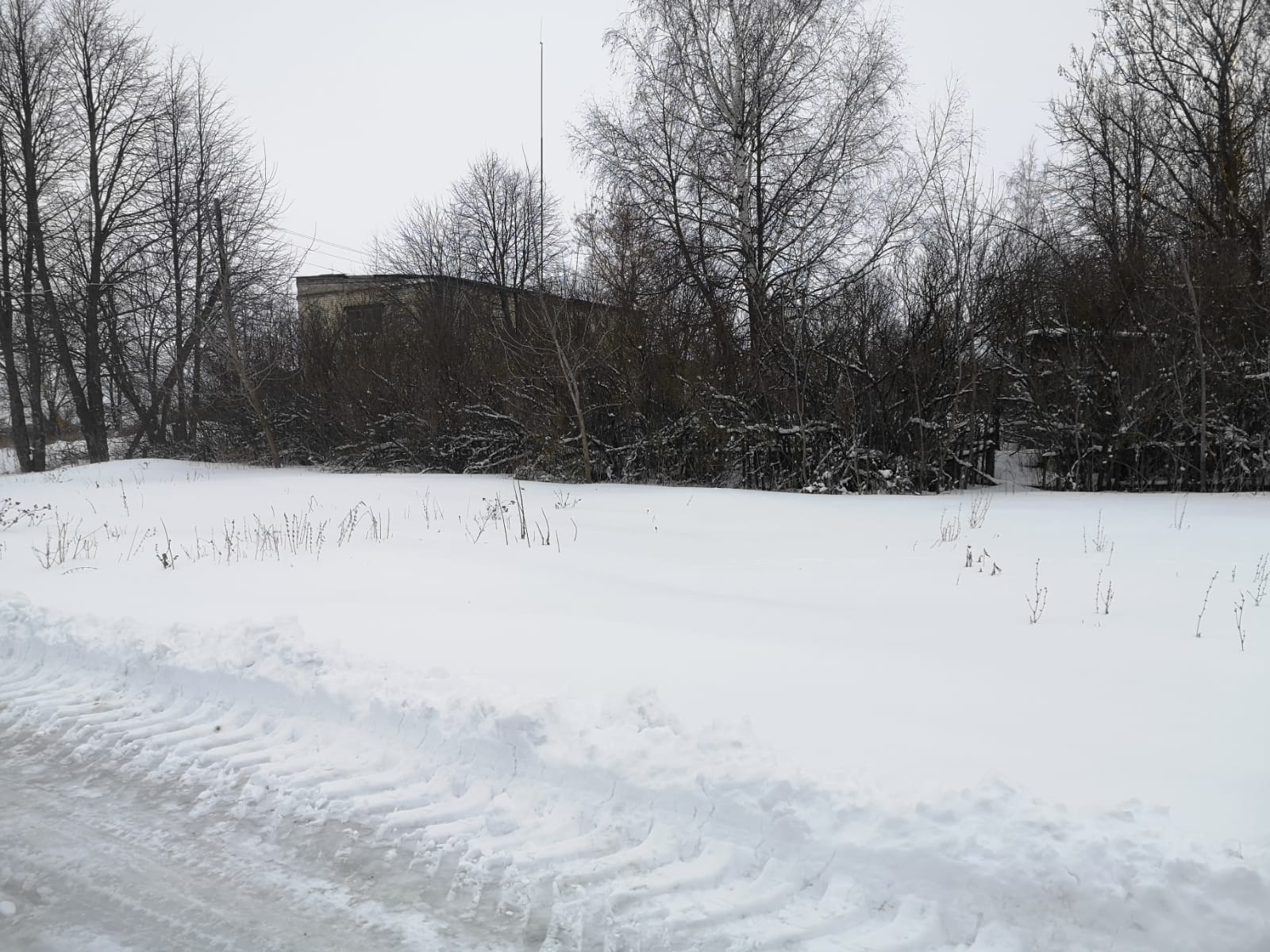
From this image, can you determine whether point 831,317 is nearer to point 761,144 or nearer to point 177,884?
point 761,144

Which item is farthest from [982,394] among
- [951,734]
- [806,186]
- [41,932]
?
[41,932]

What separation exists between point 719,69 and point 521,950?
17546 millimetres

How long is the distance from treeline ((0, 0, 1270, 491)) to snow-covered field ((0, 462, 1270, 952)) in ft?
19.6

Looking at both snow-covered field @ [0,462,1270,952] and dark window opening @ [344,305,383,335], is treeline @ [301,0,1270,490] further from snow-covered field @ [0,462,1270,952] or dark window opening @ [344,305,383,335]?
snow-covered field @ [0,462,1270,952]

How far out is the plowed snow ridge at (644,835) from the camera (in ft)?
8.18

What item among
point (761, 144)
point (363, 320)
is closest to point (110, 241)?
point (363, 320)

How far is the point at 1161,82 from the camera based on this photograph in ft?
55.4

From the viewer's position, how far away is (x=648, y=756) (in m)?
3.45

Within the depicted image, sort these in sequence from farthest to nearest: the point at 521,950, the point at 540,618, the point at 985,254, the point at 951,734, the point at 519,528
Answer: the point at 985,254 < the point at 519,528 < the point at 540,618 < the point at 951,734 < the point at 521,950

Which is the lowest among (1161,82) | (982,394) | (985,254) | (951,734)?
(951,734)

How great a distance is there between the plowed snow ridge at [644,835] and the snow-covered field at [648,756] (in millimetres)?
13

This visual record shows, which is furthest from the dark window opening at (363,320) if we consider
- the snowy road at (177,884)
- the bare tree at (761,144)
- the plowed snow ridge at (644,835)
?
the snowy road at (177,884)

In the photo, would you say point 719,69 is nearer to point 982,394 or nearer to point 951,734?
point 982,394

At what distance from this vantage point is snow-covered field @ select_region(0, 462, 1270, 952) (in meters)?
2.61
